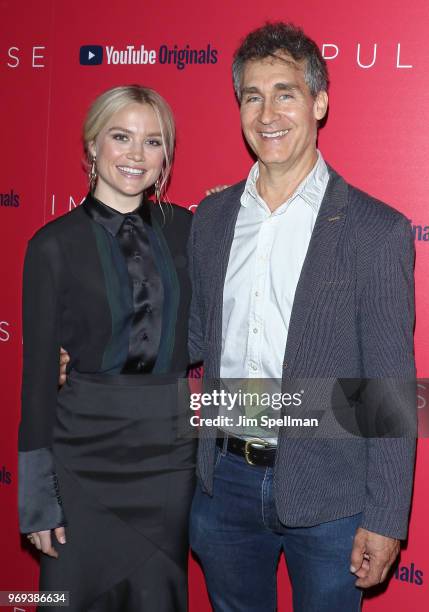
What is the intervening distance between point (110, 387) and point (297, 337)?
592mm

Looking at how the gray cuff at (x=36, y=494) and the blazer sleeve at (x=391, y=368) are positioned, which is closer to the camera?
the blazer sleeve at (x=391, y=368)

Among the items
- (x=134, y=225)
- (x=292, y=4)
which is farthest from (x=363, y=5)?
(x=134, y=225)

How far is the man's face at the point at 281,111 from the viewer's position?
6.51ft

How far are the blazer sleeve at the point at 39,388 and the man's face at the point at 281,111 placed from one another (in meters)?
0.67

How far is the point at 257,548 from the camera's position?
2.09 metres

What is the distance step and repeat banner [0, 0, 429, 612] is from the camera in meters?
2.37

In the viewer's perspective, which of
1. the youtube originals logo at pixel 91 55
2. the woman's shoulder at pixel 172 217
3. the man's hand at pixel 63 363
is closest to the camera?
the man's hand at pixel 63 363

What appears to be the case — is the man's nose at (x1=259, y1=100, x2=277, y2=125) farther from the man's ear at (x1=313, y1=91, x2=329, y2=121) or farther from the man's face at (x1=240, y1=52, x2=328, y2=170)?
the man's ear at (x1=313, y1=91, x2=329, y2=121)

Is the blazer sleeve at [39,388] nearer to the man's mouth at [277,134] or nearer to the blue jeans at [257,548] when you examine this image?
the blue jeans at [257,548]

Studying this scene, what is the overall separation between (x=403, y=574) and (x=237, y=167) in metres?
1.53

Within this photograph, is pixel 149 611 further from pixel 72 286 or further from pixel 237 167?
pixel 237 167

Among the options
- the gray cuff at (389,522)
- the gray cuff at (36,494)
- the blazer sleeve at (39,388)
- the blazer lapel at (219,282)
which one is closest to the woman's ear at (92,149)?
the blazer sleeve at (39,388)

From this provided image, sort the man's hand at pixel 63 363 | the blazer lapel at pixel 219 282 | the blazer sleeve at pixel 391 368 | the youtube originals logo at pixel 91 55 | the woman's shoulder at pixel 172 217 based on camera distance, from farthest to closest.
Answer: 1. the youtube originals logo at pixel 91 55
2. the woman's shoulder at pixel 172 217
3. the man's hand at pixel 63 363
4. the blazer lapel at pixel 219 282
5. the blazer sleeve at pixel 391 368

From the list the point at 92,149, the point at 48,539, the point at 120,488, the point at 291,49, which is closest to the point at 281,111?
the point at 291,49
